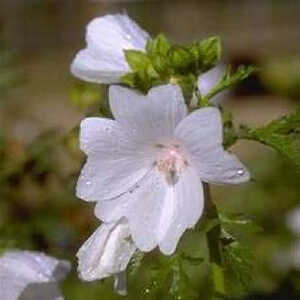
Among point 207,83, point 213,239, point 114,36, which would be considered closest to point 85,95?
point 207,83

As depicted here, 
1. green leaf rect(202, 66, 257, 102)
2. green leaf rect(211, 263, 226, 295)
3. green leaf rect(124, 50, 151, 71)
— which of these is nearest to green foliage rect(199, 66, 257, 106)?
green leaf rect(202, 66, 257, 102)

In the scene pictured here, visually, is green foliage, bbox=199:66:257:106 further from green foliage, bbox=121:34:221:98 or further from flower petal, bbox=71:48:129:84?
flower petal, bbox=71:48:129:84

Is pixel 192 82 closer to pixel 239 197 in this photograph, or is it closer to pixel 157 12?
pixel 239 197

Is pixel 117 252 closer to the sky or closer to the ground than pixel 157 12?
closer to the sky

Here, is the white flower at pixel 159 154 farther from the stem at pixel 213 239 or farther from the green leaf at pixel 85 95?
the green leaf at pixel 85 95

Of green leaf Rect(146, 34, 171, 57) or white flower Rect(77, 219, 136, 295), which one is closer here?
white flower Rect(77, 219, 136, 295)

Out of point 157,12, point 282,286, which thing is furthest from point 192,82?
point 157,12
